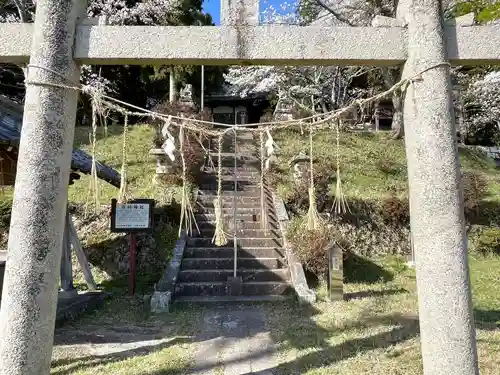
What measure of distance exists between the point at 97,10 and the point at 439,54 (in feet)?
62.7

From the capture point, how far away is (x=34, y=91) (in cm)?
317

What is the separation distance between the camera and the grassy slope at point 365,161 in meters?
13.3

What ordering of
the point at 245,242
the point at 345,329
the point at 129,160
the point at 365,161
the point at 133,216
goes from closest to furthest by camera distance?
the point at 345,329
the point at 133,216
the point at 245,242
the point at 129,160
the point at 365,161

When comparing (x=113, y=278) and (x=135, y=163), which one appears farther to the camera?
(x=135, y=163)

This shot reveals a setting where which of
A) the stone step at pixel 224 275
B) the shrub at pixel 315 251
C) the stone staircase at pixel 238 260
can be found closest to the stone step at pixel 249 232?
the stone staircase at pixel 238 260

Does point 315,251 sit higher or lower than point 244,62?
lower

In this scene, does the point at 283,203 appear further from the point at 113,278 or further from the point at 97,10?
the point at 97,10

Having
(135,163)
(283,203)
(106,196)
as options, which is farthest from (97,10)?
(283,203)

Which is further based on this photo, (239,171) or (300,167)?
(239,171)

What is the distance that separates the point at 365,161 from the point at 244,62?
43.2 ft

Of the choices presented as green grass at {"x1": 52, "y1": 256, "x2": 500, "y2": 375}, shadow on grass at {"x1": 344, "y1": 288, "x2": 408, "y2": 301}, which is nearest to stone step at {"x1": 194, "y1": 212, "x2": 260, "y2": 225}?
green grass at {"x1": 52, "y1": 256, "x2": 500, "y2": 375}

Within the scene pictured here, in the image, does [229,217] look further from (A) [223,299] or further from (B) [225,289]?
(A) [223,299]

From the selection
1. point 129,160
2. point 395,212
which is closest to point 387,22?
point 395,212

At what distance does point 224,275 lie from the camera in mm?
8094
